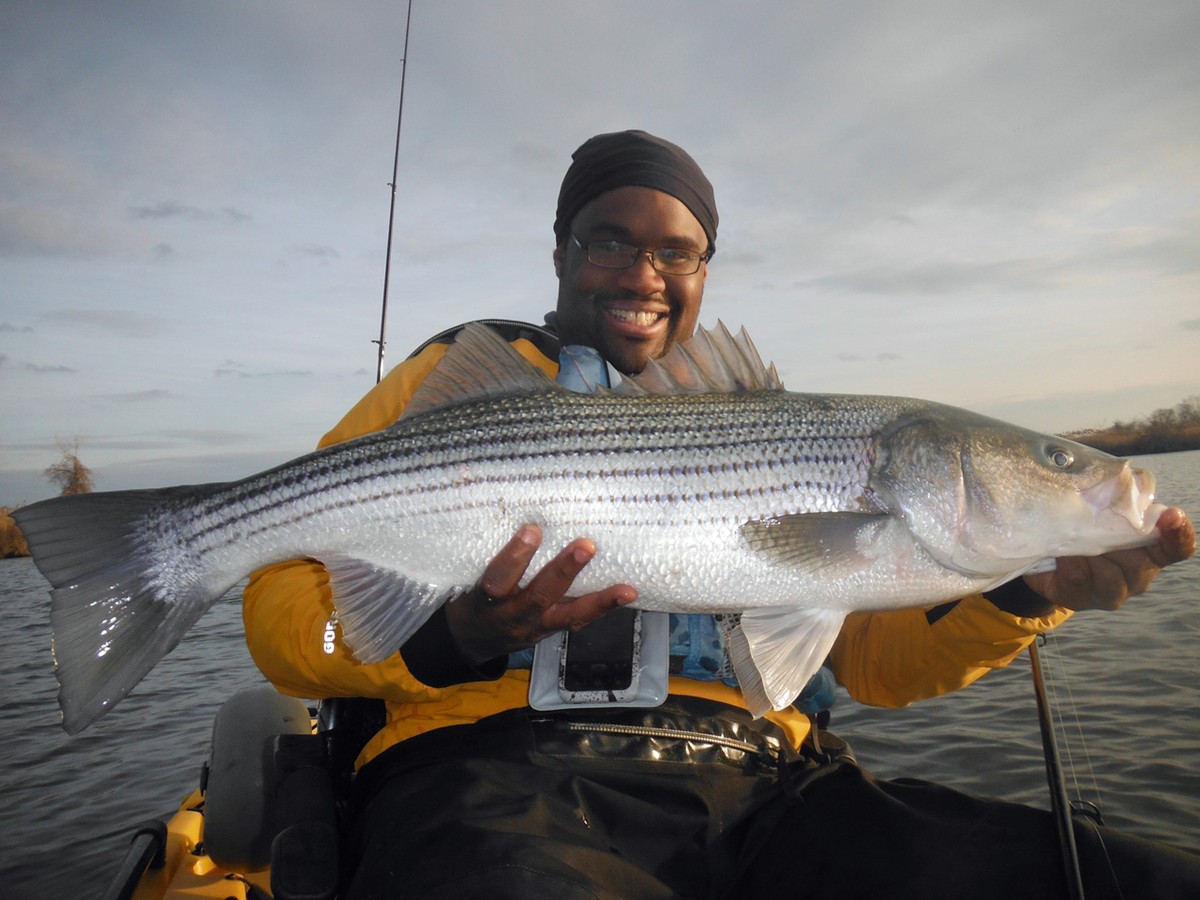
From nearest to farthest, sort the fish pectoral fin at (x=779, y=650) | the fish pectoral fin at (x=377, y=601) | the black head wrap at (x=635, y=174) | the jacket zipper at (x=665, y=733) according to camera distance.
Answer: the fish pectoral fin at (x=377, y=601) < the fish pectoral fin at (x=779, y=650) < the jacket zipper at (x=665, y=733) < the black head wrap at (x=635, y=174)

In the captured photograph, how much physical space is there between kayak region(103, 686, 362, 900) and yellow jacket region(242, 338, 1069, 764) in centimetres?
25

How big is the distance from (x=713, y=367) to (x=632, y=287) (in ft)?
3.54

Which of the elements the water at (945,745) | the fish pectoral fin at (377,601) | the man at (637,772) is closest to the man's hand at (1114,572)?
the man at (637,772)

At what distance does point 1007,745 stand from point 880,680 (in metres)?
5.09

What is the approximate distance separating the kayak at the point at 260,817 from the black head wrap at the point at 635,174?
10.5 ft

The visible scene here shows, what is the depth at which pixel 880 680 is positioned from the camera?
3.75 metres

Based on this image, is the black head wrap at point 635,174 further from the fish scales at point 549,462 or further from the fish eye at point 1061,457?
the fish eye at point 1061,457

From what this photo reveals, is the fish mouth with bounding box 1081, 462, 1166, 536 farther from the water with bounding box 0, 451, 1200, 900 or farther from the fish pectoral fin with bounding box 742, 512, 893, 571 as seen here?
the water with bounding box 0, 451, 1200, 900

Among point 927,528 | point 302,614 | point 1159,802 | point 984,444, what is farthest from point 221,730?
point 1159,802

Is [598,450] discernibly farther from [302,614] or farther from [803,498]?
[302,614]

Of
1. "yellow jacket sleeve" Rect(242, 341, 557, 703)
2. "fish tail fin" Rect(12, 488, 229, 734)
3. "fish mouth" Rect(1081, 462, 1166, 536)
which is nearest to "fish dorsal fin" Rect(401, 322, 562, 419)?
"yellow jacket sleeve" Rect(242, 341, 557, 703)

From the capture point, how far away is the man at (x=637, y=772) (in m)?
2.50

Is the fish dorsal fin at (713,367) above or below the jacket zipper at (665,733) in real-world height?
above

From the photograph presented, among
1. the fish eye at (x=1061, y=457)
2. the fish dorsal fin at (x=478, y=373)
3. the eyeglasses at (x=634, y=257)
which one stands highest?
the eyeglasses at (x=634, y=257)
